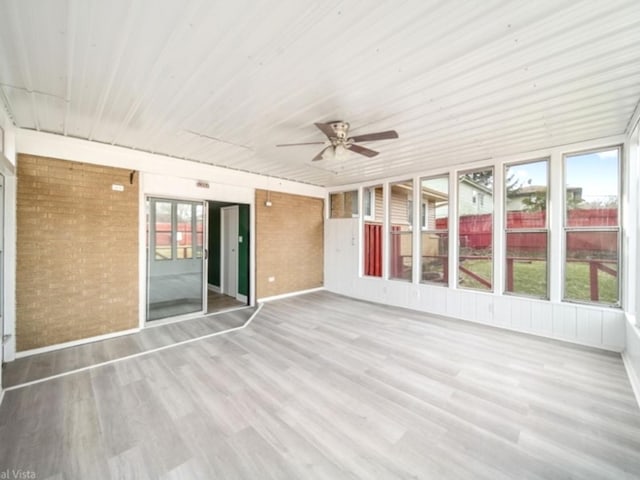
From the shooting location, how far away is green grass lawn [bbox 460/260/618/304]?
145 inches

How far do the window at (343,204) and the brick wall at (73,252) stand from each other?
14.9ft

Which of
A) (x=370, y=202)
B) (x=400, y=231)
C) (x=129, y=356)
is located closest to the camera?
(x=129, y=356)

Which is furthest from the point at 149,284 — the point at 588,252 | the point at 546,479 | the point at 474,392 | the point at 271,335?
the point at 588,252

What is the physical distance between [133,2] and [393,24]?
60.8 inches

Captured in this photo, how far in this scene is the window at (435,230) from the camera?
515 cm

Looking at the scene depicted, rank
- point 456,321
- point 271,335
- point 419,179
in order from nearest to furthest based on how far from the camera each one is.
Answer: point 271,335 < point 456,321 < point 419,179

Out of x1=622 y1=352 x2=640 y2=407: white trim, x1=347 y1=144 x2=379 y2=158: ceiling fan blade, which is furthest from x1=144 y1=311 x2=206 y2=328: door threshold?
x1=622 y1=352 x2=640 y2=407: white trim

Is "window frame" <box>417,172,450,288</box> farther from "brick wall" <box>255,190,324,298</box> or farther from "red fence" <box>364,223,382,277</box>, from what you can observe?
"brick wall" <box>255,190,324,298</box>

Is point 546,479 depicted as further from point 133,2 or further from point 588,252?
point 133,2

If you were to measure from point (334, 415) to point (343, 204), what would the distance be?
5469 millimetres

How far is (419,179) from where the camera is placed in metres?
5.45

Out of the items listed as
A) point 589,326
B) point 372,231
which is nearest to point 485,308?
point 589,326

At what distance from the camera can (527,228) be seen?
4.26 m

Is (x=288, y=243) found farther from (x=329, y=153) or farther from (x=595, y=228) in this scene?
(x=595, y=228)
